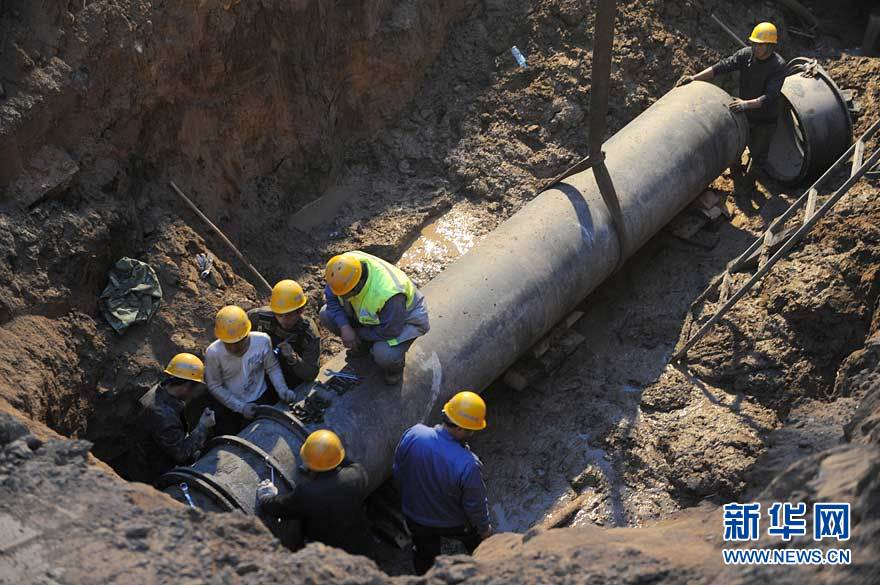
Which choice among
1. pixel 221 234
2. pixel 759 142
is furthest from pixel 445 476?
pixel 759 142

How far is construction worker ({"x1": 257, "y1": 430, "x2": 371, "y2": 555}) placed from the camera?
5.92m

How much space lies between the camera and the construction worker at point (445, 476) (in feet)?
20.0

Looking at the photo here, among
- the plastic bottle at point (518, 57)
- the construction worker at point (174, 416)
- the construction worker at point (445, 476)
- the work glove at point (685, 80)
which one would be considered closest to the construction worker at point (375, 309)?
the construction worker at point (445, 476)

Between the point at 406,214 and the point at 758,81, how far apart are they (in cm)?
406

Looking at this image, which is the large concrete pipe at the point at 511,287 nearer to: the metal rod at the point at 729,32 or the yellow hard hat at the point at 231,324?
the yellow hard hat at the point at 231,324

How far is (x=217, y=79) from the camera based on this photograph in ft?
27.8

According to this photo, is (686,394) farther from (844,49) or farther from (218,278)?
(844,49)

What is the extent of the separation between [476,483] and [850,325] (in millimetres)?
3888

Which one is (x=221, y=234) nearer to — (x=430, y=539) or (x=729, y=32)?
(x=430, y=539)

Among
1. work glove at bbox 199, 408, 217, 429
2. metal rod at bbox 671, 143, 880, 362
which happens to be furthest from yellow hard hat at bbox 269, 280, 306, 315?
metal rod at bbox 671, 143, 880, 362

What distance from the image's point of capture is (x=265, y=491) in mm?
6133

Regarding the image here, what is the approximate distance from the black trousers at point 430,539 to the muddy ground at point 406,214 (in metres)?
0.48

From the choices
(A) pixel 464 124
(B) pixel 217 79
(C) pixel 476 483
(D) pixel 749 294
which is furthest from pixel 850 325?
(B) pixel 217 79

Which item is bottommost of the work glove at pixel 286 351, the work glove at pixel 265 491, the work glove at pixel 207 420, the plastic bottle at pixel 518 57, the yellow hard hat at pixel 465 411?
the yellow hard hat at pixel 465 411
